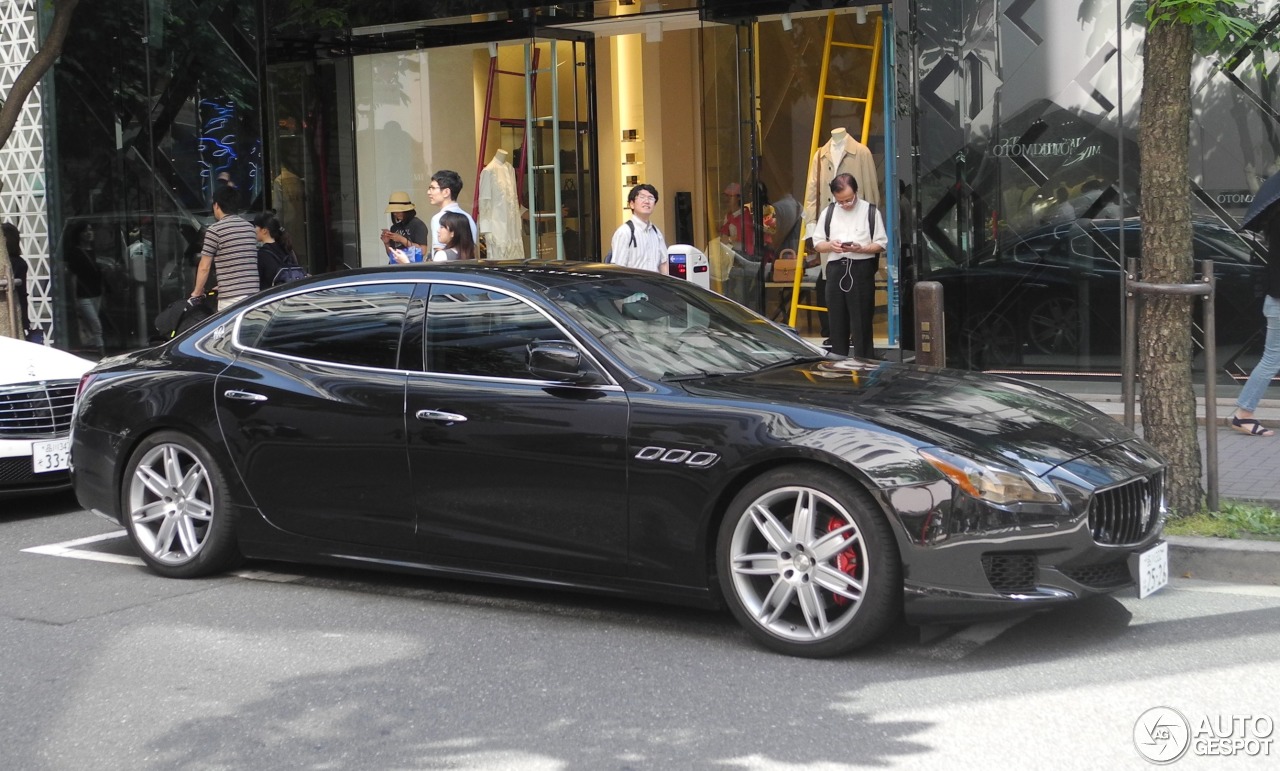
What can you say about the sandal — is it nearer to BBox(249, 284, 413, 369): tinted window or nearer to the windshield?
the windshield

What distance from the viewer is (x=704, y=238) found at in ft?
51.2

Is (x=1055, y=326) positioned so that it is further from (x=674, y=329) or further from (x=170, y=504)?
(x=170, y=504)

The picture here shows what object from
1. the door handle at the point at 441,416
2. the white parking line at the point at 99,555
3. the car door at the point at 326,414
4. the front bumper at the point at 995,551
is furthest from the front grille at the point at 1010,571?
the white parking line at the point at 99,555

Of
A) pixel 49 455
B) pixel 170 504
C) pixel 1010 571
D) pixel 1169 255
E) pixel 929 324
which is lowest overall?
pixel 1010 571

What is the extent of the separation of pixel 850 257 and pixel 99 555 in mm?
6485

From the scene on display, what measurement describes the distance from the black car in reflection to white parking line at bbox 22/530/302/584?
6.81 metres

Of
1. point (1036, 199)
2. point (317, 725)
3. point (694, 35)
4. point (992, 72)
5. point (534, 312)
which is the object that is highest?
point (694, 35)

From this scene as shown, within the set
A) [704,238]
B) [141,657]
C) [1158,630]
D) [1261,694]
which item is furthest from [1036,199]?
[141,657]

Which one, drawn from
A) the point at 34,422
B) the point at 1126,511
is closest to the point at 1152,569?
the point at 1126,511

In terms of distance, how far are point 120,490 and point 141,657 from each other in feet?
5.46

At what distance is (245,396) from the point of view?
6762 mm

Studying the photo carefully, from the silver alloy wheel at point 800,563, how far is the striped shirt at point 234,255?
22.4ft

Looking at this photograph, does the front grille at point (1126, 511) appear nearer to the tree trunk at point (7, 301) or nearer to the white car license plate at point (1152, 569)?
the white car license plate at point (1152, 569)

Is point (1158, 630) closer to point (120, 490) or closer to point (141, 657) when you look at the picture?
point (141, 657)
